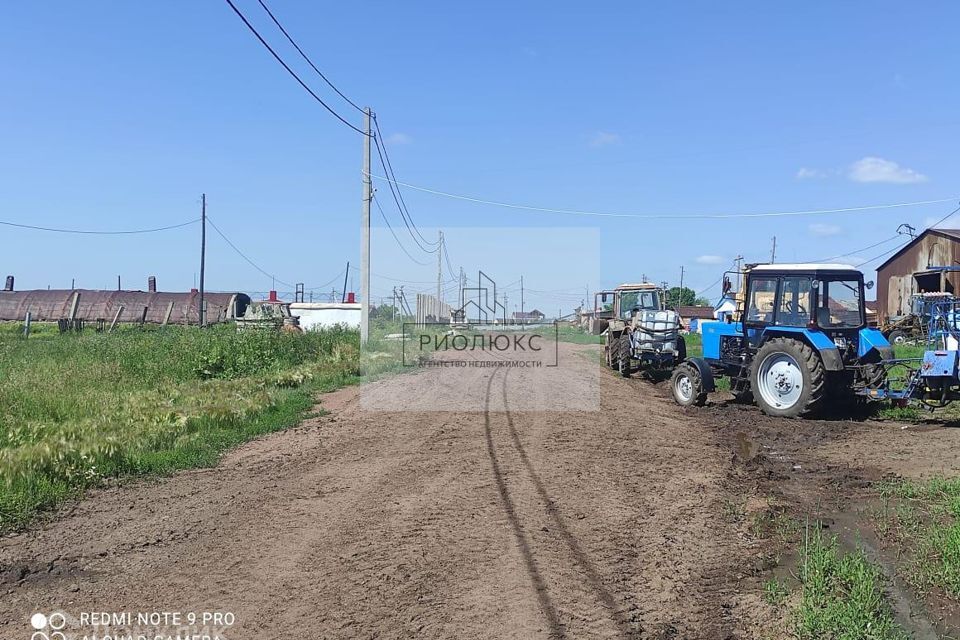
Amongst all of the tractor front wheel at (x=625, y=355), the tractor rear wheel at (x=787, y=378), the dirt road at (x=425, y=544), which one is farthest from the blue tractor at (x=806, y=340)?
the tractor front wheel at (x=625, y=355)

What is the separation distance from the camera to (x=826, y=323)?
1257cm

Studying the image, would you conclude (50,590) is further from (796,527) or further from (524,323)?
(524,323)

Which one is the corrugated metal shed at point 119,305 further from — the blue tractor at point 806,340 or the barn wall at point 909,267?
the blue tractor at point 806,340

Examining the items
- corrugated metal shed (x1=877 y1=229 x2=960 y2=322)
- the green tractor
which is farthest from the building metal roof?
the green tractor

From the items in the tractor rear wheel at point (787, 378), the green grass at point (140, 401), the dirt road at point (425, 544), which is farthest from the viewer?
the tractor rear wheel at point (787, 378)

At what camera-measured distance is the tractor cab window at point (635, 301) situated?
2147 cm

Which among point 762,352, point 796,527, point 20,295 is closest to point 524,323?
point 20,295

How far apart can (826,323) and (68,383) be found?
13954 mm

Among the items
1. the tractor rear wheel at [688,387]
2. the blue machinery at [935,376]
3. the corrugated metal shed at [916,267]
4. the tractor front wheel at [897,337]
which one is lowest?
the tractor rear wheel at [688,387]

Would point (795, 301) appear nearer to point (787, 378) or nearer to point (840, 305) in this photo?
point (840, 305)

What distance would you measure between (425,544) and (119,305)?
4672cm

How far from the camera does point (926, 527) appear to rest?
6.26 meters

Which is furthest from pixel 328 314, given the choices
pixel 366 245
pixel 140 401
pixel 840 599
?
pixel 840 599

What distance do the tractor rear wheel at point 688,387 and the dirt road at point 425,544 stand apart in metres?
3.96
